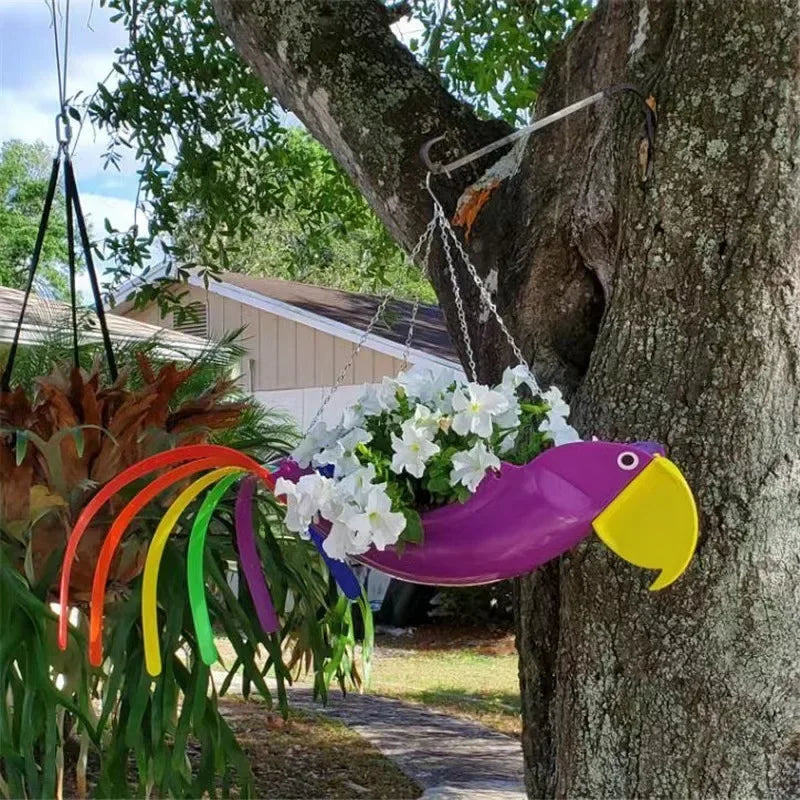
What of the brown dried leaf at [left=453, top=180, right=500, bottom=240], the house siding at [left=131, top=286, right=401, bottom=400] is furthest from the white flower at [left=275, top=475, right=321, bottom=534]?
the house siding at [left=131, top=286, right=401, bottom=400]

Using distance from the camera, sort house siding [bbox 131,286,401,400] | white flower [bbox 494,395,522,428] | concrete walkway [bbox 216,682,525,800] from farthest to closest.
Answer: house siding [bbox 131,286,401,400]
concrete walkway [bbox 216,682,525,800]
white flower [bbox 494,395,522,428]

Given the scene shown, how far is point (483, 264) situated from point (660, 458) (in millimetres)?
1088

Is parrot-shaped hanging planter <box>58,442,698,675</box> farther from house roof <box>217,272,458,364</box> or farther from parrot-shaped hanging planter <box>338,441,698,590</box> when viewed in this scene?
house roof <box>217,272,458,364</box>

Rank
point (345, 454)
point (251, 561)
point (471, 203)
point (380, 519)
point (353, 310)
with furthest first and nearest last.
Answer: point (353, 310), point (471, 203), point (251, 561), point (345, 454), point (380, 519)

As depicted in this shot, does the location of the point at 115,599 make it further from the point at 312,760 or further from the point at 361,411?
the point at 312,760

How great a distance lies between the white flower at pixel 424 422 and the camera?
6.02ft

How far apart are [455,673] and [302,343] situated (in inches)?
158

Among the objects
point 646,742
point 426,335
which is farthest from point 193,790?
point 426,335

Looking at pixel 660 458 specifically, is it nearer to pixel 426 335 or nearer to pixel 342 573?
pixel 342 573

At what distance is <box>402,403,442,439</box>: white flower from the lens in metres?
1.83

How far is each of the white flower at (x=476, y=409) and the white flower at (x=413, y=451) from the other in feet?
0.21

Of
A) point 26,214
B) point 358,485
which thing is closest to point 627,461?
point 358,485

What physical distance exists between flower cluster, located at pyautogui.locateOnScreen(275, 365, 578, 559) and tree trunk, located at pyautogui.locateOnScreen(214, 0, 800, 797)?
387 mm

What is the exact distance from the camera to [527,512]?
179 centimetres
